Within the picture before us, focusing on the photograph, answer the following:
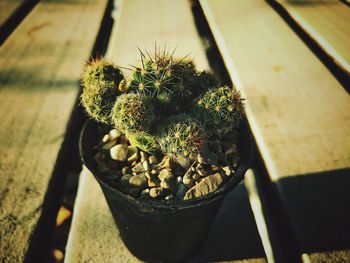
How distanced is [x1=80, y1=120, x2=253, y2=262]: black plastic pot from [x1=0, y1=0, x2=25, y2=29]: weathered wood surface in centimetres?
179

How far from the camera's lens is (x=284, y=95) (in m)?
1.65

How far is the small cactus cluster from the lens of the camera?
2.82 ft

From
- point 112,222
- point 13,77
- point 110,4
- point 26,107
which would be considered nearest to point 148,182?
point 112,222

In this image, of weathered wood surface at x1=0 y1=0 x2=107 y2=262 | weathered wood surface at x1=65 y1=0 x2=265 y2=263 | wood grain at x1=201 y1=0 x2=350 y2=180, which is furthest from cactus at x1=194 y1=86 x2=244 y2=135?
weathered wood surface at x1=0 y1=0 x2=107 y2=262

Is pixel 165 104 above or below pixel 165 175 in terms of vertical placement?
above

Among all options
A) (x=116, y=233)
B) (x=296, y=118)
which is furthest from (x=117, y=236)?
(x=296, y=118)

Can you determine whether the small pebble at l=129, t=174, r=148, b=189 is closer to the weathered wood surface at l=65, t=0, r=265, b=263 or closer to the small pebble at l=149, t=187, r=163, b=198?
the small pebble at l=149, t=187, r=163, b=198

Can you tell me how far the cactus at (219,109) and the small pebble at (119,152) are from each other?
0.34m

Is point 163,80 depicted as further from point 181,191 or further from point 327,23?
point 327,23

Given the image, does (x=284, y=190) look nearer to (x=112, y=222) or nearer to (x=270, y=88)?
(x=270, y=88)

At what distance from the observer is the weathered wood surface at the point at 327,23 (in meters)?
1.82

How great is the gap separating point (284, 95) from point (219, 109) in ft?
3.10

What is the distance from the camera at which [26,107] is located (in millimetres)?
1550

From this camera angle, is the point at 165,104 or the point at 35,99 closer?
the point at 165,104
